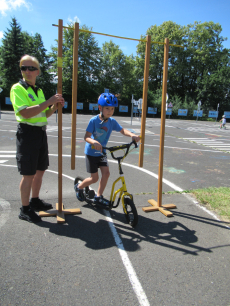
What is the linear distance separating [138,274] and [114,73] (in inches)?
2007

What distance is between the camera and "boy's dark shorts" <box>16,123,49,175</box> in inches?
121

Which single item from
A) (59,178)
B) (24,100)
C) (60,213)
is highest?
(24,100)

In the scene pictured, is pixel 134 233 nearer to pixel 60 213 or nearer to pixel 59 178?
pixel 60 213

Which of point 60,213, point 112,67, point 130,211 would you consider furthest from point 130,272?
point 112,67

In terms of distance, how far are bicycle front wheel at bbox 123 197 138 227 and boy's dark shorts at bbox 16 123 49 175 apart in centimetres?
139

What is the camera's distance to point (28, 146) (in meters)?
3.09

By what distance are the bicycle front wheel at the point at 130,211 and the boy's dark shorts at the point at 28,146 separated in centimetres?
139

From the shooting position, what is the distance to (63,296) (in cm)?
207

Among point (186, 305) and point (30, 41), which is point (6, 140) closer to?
point (186, 305)

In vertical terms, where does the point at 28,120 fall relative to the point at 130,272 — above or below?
above

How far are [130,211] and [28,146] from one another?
1.70 meters

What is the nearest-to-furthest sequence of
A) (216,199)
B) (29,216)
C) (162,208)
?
(29,216) < (162,208) < (216,199)

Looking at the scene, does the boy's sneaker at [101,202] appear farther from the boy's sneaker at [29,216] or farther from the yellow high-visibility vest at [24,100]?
the yellow high-visibility vest at [24,100]

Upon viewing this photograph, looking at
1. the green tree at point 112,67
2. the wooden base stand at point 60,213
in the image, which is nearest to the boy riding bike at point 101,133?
the wooden base stand at point 60,213
